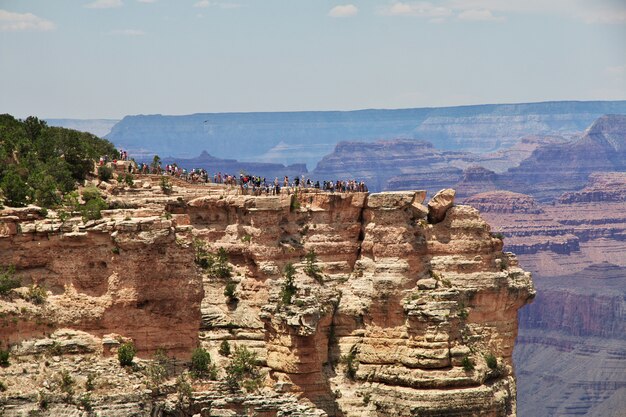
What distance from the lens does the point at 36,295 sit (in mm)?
67688

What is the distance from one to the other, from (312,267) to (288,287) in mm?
2953

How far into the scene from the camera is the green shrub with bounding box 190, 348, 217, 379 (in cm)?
7012

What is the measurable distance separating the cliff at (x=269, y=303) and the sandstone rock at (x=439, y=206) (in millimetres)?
79

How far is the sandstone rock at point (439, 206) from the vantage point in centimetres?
8025

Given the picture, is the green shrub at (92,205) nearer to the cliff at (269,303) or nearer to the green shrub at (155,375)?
the cliff at (269,303)

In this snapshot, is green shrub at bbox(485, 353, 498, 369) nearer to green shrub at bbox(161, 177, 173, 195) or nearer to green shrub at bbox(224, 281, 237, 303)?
green shrub at bbox(224, 281, 237, 303)

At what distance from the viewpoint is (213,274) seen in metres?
77.3

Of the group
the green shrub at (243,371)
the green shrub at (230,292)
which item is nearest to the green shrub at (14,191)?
the green shrub at (230,292)

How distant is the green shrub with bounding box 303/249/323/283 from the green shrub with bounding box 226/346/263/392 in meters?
5.67

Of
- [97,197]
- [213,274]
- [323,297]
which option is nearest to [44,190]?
[97,197]

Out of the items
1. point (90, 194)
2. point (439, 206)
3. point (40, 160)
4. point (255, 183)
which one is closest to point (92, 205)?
point (90, 194)

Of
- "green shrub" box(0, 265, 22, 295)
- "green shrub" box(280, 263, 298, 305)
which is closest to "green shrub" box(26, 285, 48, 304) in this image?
"green shrub" box(0, 265, 22, 295)

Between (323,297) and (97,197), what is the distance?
37.3 feet

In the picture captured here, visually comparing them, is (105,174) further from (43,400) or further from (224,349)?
(43,400)
